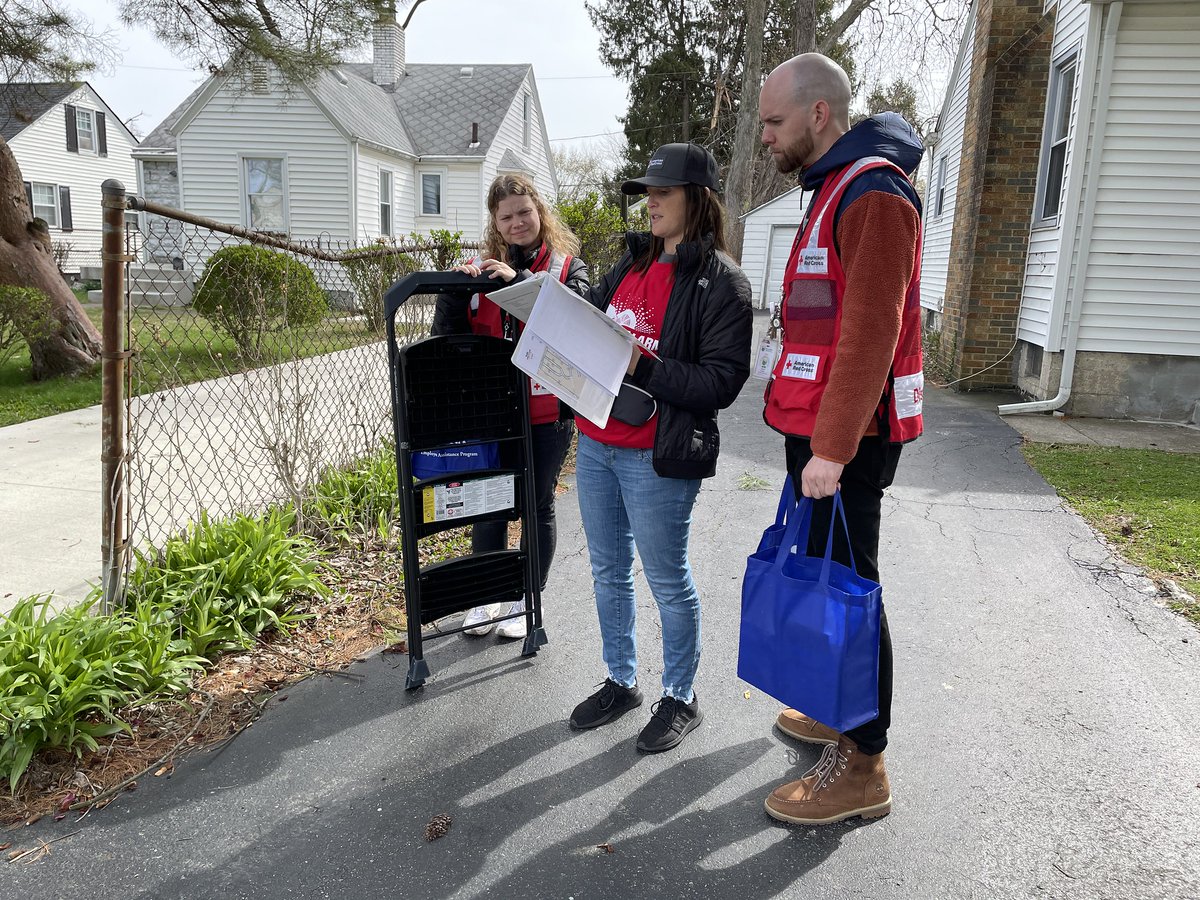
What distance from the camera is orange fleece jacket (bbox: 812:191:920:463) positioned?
206 cm

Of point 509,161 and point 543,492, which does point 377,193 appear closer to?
point 509,161

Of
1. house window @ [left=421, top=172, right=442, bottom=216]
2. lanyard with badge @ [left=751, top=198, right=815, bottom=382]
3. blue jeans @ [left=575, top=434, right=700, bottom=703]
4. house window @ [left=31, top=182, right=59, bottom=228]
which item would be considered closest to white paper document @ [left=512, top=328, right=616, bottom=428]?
blue jeans @ [left=575, top=434, right=700, bottom=703]

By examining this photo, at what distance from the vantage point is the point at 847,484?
2.33 meters

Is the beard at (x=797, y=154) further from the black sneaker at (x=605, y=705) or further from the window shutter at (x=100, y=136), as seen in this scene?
the window shutter at (x=100, y=136)

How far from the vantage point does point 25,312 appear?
871 centimetres

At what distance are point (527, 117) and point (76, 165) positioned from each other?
16.9 metres

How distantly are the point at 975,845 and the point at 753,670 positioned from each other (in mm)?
777

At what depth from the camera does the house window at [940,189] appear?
42.4 ft

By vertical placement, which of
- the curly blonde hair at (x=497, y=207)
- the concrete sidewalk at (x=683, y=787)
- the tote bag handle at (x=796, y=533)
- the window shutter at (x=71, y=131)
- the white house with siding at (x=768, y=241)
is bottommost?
the concrete sidewalk at (x=683, y=787)

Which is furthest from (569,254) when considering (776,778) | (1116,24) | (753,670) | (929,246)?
(929,246)

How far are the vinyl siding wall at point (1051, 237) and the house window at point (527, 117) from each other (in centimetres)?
1883

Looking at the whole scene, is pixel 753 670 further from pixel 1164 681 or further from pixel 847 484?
pixel 1164 681

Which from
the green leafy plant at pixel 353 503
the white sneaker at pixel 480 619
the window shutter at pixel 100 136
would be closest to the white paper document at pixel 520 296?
the white sneaker at pixel 480 619

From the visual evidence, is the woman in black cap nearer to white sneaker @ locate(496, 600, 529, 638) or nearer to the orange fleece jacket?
the orange fleece jacket
